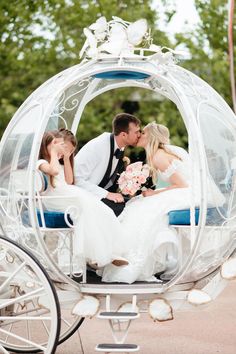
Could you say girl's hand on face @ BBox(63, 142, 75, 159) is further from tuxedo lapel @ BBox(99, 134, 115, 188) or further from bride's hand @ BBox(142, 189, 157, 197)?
bride's hand @ BBox(142, 189, 157, 197)

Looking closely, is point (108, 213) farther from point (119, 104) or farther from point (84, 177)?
point (119, 104)

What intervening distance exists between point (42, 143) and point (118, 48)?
832 mm

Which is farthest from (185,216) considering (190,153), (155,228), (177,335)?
(177,335)

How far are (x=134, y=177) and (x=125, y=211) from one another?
0.28 m

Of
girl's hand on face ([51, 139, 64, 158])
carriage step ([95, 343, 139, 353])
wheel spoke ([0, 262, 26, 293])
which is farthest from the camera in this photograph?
girl's hand on face ([51, 139, 64, 158])

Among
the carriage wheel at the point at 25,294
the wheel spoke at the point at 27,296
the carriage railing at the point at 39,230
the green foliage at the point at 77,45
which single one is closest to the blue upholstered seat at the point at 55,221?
the carriage railing at the point at 39,230

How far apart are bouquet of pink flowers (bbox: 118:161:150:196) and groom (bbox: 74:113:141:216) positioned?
0.11 m

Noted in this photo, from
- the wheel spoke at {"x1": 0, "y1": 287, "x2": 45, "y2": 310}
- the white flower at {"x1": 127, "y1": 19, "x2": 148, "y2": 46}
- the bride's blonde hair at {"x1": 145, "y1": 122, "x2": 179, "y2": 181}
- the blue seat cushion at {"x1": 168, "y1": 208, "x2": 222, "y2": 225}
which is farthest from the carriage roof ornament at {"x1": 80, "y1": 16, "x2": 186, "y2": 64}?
the wheel spoke at {"x1": 0, "y1": 287, "x2": 45, "y2": 310}

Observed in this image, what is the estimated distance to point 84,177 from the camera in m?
7.14

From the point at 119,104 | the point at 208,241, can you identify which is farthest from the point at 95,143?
the point at 119,104

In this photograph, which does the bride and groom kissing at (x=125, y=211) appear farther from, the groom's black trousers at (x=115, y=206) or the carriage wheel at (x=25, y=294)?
the carriage wheel at (x=25, y=294)

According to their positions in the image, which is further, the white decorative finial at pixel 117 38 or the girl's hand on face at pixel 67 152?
the girl's hand on face at pixel 67 152

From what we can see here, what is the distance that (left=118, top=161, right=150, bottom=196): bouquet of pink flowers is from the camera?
22.8ft

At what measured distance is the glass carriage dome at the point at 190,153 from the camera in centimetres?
627
